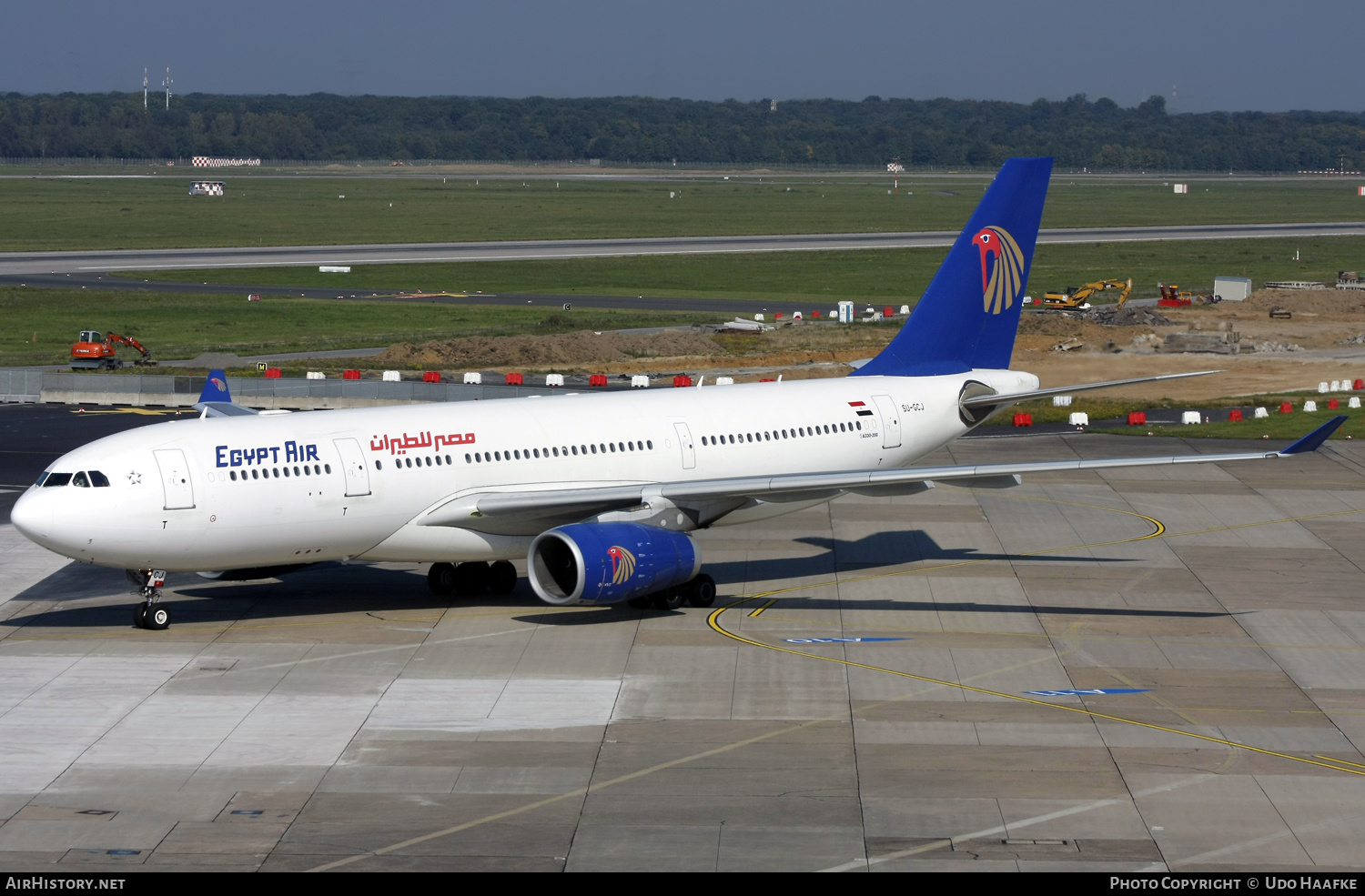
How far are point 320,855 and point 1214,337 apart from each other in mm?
79915

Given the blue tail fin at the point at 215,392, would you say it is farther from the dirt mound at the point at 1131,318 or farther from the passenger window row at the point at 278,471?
the dirt mound at the point at 1131,318

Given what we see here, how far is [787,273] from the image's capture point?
454 ft

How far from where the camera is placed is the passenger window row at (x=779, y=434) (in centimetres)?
3991

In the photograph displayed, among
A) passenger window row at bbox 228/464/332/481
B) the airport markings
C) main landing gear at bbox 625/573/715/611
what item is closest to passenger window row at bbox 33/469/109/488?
passenger window row at bbox 228/464/332/481

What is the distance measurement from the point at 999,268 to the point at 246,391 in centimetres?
3497

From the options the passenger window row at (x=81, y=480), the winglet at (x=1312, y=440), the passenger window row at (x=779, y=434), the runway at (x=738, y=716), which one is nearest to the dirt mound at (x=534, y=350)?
the runway at (x=738, y=716)

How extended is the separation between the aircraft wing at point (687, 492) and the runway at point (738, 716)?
7.77 feet

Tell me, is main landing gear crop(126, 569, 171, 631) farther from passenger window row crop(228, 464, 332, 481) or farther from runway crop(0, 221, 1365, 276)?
runway crop(0, 221, 1365, 276)

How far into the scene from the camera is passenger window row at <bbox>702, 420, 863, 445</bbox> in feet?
131

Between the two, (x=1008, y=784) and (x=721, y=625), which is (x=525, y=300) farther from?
(x=1008, y=784)

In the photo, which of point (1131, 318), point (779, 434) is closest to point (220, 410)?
point (779, 434)

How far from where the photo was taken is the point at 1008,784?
988 inches

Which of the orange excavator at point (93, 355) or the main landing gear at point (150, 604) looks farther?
the orange excavator at point (93, 355)

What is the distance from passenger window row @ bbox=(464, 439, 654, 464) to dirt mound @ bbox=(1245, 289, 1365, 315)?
8168 centimetres
